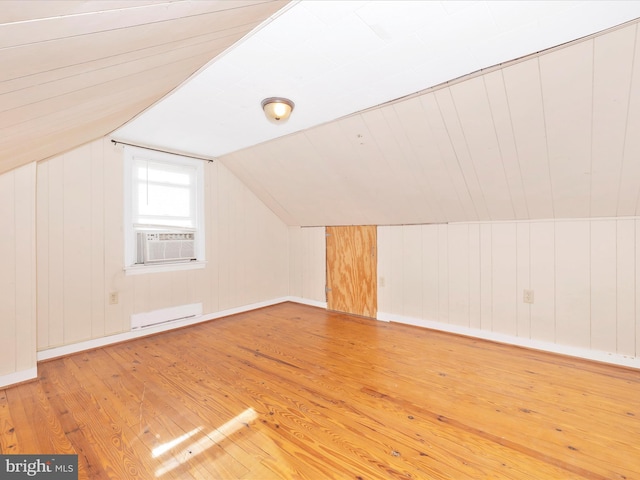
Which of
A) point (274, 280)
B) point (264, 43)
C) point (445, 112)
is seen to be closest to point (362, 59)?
point (264, 43)

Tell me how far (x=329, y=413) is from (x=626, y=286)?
2.73m

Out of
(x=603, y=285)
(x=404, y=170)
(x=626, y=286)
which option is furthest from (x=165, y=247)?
(x=626, y=286)

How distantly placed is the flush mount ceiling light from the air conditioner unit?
2.10 m

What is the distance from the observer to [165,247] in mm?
3553

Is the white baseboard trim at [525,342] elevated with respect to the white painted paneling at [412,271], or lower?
lower

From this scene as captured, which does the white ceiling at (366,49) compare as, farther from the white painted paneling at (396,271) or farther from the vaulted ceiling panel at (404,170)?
the white painted paneling at (396,271)

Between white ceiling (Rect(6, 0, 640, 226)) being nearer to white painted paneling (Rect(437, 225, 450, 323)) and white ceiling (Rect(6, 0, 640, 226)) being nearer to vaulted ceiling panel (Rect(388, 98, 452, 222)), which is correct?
vaulted ceiling panel (Rect(388, 98, 452, 222))

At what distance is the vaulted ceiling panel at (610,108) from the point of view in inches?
63.0

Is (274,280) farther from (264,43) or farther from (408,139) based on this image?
(264,43)

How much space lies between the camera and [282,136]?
310cm

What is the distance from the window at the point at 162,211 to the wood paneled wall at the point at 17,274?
867 millimetres

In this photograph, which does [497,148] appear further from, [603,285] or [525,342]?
[525,342]

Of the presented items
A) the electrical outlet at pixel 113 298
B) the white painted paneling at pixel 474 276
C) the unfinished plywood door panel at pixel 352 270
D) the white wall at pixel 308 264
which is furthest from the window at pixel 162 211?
the white painted paneling at pixel 474 276

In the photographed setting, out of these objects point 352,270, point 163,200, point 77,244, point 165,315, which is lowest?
point 165,315
